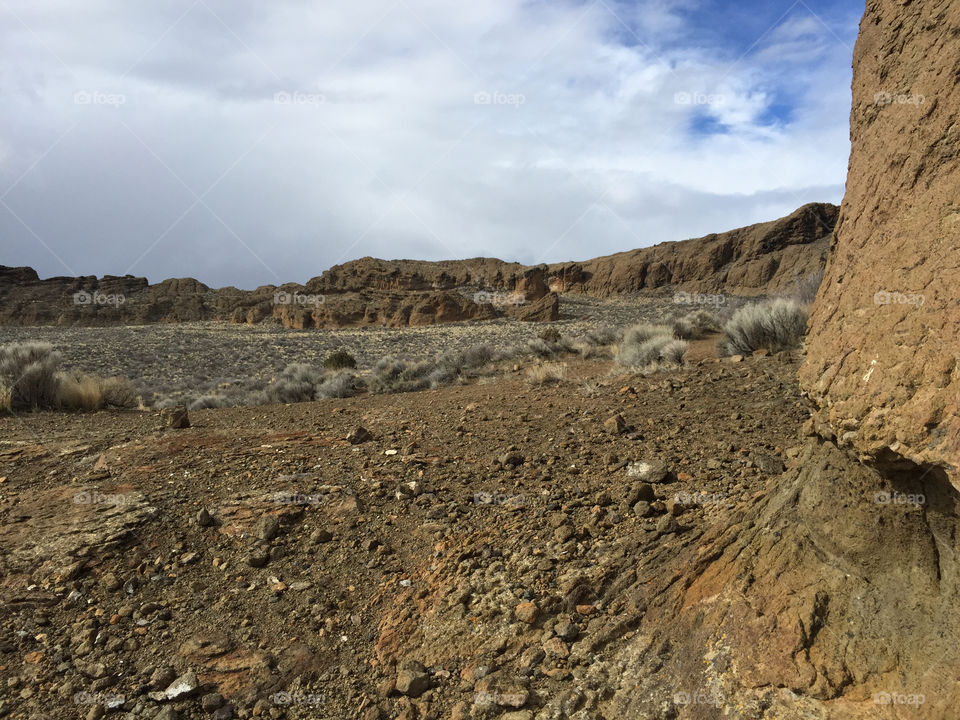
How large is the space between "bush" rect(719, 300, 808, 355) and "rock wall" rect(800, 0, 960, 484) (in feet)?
22.7

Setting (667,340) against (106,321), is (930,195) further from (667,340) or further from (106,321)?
(106,321)

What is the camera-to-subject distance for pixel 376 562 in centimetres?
403

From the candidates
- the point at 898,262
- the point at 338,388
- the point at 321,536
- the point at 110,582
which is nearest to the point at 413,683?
the point at 321,536

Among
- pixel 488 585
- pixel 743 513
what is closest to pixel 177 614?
pixel 488 585

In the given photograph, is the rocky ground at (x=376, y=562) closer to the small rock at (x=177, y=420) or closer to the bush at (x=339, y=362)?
the small rock at (x=177, y=420)

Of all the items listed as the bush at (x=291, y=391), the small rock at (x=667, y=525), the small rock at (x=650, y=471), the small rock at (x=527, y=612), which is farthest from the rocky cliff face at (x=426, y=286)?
the small rock at (x=527, y=612)

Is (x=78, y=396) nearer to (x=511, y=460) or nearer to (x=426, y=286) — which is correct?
(x=511, y=460)

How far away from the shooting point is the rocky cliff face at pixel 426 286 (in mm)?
53500

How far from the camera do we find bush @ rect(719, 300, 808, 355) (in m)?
9.52

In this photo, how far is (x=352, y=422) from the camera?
7.89 metres

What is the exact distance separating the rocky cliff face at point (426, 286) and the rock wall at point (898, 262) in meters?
46.6

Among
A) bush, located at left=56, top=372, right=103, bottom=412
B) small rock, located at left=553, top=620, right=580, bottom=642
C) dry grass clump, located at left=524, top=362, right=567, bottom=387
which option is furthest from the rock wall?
bush, located at left=56, top=372, right=103, bottom=412

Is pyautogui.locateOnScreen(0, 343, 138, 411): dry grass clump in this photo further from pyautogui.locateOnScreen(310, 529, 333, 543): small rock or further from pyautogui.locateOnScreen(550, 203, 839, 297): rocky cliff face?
pyautogui.locateOnScreen(550, 203, 839, 297): rocky cliff face

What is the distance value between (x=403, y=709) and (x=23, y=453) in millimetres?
5505
